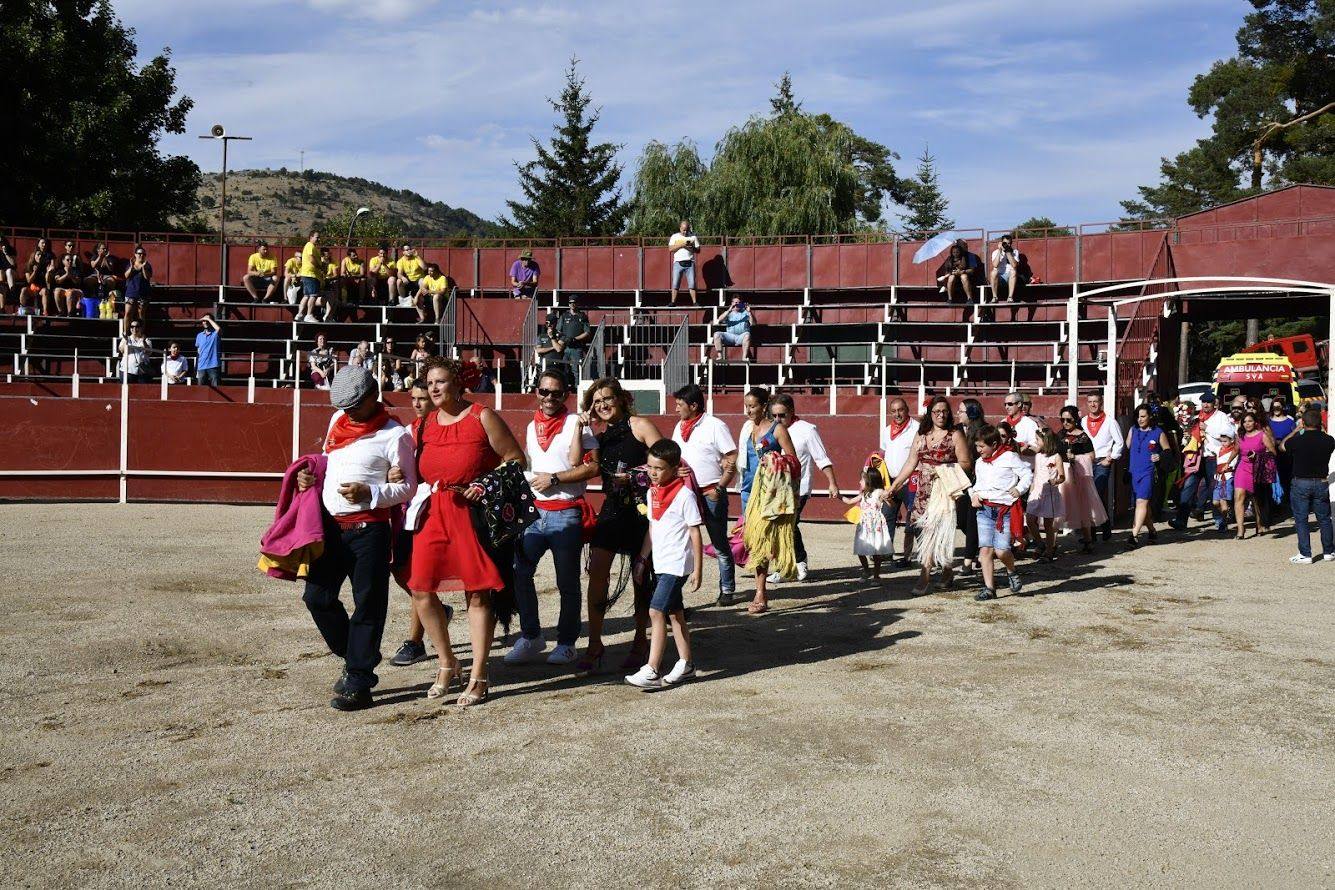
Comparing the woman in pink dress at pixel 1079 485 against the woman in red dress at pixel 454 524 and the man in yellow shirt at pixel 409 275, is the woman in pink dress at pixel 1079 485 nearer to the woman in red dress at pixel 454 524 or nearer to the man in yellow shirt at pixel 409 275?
the woman in red dress at pixel 454 524

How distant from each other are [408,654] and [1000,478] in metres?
5.20

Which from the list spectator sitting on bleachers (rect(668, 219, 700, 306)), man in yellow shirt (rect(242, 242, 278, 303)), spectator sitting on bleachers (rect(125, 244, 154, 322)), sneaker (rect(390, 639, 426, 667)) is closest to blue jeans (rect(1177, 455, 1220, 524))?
sneaker (rect(390, 639, 426, 667))

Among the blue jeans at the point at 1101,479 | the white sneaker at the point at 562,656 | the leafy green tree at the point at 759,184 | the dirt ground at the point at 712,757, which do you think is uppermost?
the leafy green tree at the point at 759,184

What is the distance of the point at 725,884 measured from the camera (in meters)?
4.45

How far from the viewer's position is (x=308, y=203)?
139625 millimetres

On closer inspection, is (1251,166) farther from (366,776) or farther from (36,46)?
(366,776)

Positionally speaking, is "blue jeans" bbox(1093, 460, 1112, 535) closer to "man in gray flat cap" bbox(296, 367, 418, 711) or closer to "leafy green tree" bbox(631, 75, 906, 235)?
"man in gray flat cap" bbox(296, 367, 418, 711)

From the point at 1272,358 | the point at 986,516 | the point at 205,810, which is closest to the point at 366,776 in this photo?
the point at 205,810

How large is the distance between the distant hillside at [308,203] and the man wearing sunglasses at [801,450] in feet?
368

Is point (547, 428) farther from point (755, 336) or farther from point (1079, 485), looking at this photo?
point (755, 336)

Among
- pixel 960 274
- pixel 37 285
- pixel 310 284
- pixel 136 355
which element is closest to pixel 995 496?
pixel 960 274

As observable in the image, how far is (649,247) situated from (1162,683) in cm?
2176

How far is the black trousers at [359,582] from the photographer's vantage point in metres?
6.76

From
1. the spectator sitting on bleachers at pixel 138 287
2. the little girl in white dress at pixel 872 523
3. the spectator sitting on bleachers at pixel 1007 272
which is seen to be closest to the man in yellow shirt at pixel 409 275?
the spectator sitting on bleachers at pixel 138 287
